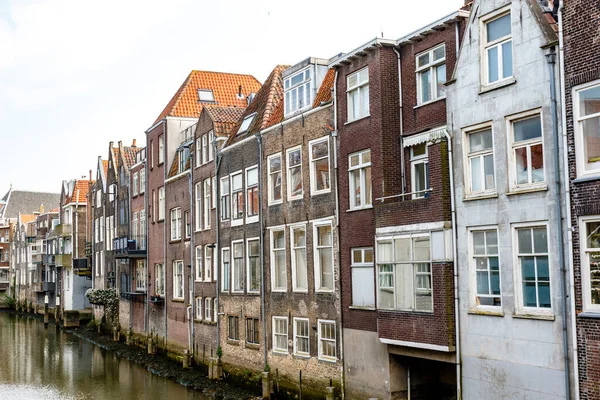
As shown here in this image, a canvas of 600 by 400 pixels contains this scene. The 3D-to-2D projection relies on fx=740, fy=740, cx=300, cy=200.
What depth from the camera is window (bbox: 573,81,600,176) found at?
1593cm

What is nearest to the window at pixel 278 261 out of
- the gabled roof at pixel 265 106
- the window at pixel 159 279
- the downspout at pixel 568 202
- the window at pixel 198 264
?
the gabled roof at pixel 265 106

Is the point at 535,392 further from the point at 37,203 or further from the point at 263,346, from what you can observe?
the point at 37,203

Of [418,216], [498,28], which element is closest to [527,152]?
[498,28]

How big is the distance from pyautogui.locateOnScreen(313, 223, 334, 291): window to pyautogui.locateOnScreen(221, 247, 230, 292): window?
8858mm

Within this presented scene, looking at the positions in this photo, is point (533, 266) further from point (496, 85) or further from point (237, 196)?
point (237, 196)

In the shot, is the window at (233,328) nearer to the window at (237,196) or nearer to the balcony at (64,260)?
the window at (237,196)

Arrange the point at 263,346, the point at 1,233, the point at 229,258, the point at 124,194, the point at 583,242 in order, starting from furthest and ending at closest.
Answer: the point at 1,233
the point at 124,194
the point at 229,258
the point at 263,346
the point at 583,242

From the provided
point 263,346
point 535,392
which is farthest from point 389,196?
point 263,346

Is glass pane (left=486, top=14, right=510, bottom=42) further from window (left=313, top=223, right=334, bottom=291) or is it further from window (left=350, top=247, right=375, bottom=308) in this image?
window (left=313, top=223, right=334, bottom=291)

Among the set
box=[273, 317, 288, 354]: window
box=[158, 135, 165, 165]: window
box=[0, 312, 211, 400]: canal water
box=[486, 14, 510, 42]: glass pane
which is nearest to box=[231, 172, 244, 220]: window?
box=[273, 317, 288, 354]: window

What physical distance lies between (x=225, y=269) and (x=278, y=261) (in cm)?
587

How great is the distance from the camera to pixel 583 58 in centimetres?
1617

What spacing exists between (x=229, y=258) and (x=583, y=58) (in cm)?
2150

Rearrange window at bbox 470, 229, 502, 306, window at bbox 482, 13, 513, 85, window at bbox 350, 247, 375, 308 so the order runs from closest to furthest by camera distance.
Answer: window at bbox 482, 13, 513, 85 < window at bbox 470, 229, 502, 306 < window at bbox 350, 247, 375, 308
